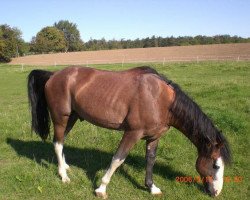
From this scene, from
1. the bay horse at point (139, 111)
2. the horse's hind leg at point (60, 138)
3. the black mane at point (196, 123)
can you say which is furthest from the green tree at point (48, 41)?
the black mane at point (196, 123)

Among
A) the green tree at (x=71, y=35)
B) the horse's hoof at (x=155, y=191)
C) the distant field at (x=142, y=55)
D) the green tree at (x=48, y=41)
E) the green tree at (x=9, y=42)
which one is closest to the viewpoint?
the horse's hoof at (x=155, y=191)

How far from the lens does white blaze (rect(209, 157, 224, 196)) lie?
4.65 m

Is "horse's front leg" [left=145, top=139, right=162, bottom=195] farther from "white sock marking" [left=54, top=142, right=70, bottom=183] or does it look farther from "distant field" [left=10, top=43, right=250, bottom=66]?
"distant field" [left=10, top=43, right=250, bottom=66]

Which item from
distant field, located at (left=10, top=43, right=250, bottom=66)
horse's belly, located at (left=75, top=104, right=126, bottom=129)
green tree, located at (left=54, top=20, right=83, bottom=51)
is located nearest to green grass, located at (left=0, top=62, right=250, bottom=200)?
horse's belly, located at (left=75, top=104, right=126, bottom=129)

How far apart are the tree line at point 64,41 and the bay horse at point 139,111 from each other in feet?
212

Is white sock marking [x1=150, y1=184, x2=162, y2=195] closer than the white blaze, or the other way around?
the white blaze

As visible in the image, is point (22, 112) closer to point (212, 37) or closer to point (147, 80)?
point (147, 80)

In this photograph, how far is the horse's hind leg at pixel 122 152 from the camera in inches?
190

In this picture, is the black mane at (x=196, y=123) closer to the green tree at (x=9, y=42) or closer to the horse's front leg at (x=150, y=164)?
the horse's front leg at (x=150, y=164)

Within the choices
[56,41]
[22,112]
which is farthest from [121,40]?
[22,112]

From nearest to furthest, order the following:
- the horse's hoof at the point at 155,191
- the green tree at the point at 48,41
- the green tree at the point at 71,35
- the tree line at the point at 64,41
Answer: the horse's hoof at the point at 155,191 → the tree line at the point at 64,41 → the green tree at the point at 48,41 → the green tree at the point at 71,35

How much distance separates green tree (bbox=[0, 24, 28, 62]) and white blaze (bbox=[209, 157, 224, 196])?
66403mm

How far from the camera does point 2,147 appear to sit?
7.21 m

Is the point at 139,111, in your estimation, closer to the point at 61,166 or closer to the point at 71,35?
the point at 61,166
